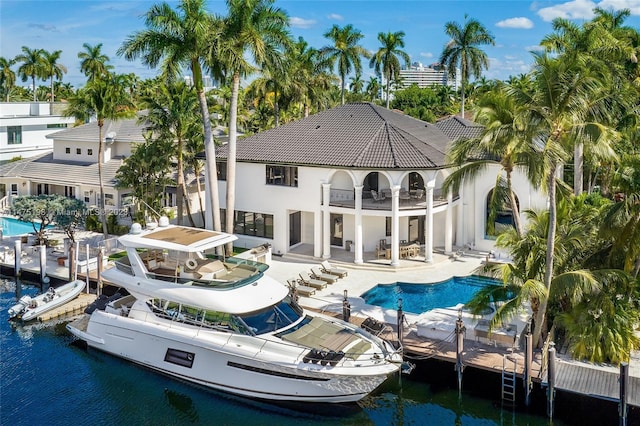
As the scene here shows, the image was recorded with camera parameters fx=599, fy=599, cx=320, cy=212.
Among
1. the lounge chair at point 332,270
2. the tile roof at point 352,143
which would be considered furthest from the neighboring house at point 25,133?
the lounge chair at point 332,270

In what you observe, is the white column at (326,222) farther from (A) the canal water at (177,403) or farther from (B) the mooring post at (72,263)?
(B) the mooring post at (72,263)

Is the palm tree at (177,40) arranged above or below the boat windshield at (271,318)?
above

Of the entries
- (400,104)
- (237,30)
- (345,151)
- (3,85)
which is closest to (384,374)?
(345,151)

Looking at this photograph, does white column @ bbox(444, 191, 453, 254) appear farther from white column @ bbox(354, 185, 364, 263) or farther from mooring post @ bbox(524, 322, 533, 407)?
mooring post @ bbox(524, 322, 533, 407)

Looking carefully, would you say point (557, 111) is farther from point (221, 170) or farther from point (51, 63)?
point (51, 63)

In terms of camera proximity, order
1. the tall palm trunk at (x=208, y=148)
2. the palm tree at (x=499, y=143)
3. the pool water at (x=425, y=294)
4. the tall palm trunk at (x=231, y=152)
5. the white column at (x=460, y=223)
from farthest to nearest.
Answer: the white column at (x=460, y=223)
the tall palm trunk at (x=231, y=152)
the tall palm trunk at (x=208, y=148)
the pool water at (x=425, y=294)
the palm tree at (x=499, y=143)

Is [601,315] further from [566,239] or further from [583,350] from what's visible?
[566,239]

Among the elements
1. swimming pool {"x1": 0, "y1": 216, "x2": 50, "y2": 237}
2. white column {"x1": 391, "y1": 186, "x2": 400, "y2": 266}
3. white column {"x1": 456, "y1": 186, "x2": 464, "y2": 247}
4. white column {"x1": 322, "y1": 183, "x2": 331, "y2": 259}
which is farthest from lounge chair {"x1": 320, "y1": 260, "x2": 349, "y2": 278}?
swimming pool {"x1": 0, "y1": 216, "x2": 50, "y2": 237}

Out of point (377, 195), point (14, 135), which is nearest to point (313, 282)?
point (377, 195)
